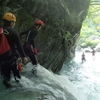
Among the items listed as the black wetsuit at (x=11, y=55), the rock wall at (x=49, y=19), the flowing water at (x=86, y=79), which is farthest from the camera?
the flowing water at (x=86, y=79)

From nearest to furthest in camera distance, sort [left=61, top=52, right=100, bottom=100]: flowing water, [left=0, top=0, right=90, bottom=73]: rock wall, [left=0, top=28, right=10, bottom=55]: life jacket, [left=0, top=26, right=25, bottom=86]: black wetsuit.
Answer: [left=0, top=28, right=10, bottom=55]: life jacket → [left=0, top=26, right=25, bottom=86]: black wetsuit → [left=0, top=0, right=90, bottom=73]: rock wall → [left=61, top=52, right=100, bottom=100]: flowing water

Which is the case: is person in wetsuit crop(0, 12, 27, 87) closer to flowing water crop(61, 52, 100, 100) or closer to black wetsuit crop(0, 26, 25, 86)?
black wetsuit crop(0, 26, 25, 86)

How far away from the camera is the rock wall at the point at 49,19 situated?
683 cm

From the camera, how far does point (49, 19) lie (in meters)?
8.05

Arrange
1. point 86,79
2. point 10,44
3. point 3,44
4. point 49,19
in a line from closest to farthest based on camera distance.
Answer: point 3,44 → point 10,44 → point 49,19 → point 86,79

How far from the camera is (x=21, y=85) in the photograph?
12.6ft

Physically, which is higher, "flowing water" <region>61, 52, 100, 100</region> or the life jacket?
the life jacket

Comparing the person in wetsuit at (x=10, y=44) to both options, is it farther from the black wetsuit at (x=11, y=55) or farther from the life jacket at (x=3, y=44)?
the life jacket at (x=3, y=44)

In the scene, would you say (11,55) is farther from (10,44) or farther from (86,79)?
(86,79)

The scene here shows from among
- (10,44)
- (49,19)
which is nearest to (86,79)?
(49,19)

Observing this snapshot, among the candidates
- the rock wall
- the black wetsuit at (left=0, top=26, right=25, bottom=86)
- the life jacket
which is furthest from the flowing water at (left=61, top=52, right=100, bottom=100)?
the life jacket

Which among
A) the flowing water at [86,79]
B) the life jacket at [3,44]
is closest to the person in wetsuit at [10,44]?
the life jacket at [3,44]

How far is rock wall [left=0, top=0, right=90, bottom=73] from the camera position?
6.83 m

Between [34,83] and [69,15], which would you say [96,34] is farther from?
[34,83]
